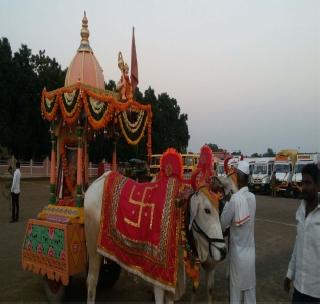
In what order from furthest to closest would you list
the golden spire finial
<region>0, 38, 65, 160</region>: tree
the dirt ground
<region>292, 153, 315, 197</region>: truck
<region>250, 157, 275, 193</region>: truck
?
<region>0, 38, 65, 160</region>: tree
<region>250, 157, 275, 193</region>: truck
<region>292, 153, 315, 197</region>: truck
the golden spire finial
the dirt ground

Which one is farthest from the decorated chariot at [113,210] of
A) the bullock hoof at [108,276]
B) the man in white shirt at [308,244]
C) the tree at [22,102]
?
the tree at [22,102]

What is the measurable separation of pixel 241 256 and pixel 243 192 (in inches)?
25.2

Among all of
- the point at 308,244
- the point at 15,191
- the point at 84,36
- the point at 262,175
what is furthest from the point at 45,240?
the point at 262,175

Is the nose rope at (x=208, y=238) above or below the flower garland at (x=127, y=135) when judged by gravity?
below

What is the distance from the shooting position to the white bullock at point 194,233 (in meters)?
3.84

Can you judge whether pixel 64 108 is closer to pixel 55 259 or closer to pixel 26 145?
pixel 55 259

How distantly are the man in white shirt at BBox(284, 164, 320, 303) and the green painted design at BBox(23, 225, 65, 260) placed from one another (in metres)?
3.10

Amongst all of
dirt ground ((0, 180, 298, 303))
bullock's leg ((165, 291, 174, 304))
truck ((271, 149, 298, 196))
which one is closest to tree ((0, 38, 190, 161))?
truck ((271, 149, 298, 196))

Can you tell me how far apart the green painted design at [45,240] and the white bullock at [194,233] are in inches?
15.5

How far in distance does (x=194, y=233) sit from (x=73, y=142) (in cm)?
344

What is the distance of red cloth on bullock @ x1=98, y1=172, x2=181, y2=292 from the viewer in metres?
4.02

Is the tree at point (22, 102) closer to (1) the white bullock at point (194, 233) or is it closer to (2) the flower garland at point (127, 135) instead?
(2) the flower garland at point (127, 135)

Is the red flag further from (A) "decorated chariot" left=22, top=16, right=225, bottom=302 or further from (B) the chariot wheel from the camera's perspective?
(B) the chariot wheel

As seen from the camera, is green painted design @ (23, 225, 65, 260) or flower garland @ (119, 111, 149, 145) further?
flower garland @ (119, 111, 149, 145)
